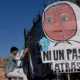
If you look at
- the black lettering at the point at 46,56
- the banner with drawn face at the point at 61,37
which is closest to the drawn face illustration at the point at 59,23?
the banner with drawn face at the point at 61,37

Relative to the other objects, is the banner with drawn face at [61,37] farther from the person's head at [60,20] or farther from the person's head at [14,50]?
the person's head at [14,50]

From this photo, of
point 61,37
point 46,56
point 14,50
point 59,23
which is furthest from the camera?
point 59,23

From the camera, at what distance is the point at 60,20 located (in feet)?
37.8

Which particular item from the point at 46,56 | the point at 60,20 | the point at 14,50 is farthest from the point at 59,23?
the point at 14,50

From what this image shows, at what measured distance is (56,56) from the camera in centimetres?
1109

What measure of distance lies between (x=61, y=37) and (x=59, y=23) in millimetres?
500

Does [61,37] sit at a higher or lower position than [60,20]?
lower

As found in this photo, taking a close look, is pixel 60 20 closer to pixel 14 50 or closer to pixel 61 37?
pixel 61 37

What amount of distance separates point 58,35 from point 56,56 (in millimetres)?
734

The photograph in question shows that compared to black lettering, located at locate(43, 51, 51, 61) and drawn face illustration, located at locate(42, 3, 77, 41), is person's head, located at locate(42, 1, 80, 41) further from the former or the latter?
black lettering, located at locate(43, 51, 51, 61)

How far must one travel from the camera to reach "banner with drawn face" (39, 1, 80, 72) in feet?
36.3

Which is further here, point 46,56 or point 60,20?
point 60,20

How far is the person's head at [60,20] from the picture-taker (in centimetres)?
1130

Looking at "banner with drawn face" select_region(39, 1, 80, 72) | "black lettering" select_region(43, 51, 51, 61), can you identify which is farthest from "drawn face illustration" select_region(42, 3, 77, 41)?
"black lettering" select_region(43, 51, 51, 61)
